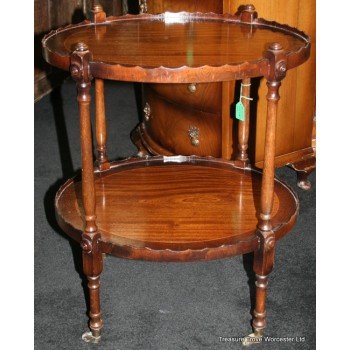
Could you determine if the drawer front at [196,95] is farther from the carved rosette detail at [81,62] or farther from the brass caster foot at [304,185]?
the carved rosette detail at [81,62]

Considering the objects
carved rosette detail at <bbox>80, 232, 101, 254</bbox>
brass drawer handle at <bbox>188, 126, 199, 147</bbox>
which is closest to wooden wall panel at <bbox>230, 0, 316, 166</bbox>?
brass drawer handle at <bbox>188, 126, 199, 147</bbox>

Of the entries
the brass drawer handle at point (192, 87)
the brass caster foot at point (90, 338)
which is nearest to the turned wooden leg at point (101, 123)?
the brass drawer handle at point (192, 87)

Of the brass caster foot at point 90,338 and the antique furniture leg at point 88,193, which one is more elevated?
the antique furniture leg at point 88,193

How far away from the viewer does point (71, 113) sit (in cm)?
435

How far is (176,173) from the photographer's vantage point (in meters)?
2.54

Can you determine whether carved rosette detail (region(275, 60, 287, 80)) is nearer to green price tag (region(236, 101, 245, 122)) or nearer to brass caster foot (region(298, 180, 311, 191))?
green price tag (region(236, 101, 245, 122))

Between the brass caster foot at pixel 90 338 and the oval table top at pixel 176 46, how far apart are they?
88cm

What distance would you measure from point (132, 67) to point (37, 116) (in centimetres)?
272

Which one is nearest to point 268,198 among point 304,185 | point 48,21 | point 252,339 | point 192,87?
point 252,339

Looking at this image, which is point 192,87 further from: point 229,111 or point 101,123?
point 101,123

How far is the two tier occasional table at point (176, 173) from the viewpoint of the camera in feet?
5.81

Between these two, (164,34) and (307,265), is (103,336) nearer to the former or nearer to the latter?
(307,265)

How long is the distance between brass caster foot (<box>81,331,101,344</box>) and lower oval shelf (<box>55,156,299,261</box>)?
0.33 meters

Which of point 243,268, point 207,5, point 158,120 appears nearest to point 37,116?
point 158,120
